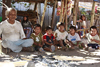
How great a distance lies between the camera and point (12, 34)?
11.9 ft

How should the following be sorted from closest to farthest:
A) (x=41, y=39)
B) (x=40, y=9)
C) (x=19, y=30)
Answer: (x=19, y=30) → (x=41, y=39) → (x=40, y=9)

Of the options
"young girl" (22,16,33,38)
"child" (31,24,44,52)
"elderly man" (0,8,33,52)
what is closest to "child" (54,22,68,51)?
"child" (31,24,44,52)

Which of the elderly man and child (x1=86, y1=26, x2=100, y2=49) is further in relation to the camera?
child (x1=86, y1=26, x2=100, y2=49)

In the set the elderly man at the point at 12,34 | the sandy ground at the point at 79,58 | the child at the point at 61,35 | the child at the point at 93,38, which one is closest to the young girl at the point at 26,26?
the child at the point at 61,35

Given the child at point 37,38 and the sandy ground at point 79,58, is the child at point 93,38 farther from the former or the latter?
the child at point 37,38

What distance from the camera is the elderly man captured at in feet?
11.4

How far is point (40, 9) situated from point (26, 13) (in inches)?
89.4

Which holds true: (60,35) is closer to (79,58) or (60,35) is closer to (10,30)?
(79,58)

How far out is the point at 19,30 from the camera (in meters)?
3.75

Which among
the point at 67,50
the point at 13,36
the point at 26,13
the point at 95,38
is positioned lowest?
the point at 67,50

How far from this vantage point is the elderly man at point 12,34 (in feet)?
11.4

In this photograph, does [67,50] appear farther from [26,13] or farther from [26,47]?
[26,13]

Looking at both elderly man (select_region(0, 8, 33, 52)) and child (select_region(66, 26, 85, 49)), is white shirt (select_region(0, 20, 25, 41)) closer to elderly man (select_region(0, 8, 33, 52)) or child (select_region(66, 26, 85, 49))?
elderly man (select_region(0, 8, 33, 52))

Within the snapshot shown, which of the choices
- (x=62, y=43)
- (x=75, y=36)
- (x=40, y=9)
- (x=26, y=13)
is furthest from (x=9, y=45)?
(x=40, y=9)
